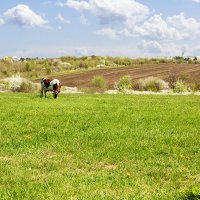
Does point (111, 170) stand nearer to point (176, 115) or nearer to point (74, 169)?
point (74, 169)

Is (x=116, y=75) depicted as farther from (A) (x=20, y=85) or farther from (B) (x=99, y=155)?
(B) (x=99, y=155)

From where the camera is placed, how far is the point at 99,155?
44.1ft

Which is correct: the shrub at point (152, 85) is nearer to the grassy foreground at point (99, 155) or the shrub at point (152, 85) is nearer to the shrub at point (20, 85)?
the shrub at point (20, 85)

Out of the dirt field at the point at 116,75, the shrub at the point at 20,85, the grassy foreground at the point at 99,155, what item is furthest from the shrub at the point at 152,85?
the grassy foreground at the point at 99,155

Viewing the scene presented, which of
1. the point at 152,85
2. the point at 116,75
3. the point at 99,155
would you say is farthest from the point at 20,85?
the point at 116,75

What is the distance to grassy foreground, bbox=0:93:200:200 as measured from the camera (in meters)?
10.2

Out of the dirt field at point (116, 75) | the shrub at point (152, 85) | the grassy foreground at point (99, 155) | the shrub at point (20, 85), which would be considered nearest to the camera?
the grassy foreground at point (99, 155)

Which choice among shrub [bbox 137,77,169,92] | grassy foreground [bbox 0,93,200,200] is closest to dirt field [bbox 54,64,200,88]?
shrub [bbox 137,77,169,92]

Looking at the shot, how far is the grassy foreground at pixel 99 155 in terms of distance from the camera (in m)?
10.2

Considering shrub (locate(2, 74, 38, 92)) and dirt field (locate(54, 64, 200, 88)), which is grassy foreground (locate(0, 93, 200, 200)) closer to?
shrub (locate(2, 74, 38, 92))

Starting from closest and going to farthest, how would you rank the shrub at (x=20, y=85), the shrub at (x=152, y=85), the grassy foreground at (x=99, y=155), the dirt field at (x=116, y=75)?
1. the grassy foreground at (x=99, y=155)
2. the shrub at (x=20, y=85)
3. the shrub at (x=152, y=85)
4. the dirt field at (x=116, y=75)

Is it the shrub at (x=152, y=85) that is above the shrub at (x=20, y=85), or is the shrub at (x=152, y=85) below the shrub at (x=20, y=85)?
below

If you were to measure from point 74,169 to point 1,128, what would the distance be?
22.1 ft

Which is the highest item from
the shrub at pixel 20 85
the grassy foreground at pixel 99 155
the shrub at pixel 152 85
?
the grassy foreground at pixel 99 155
